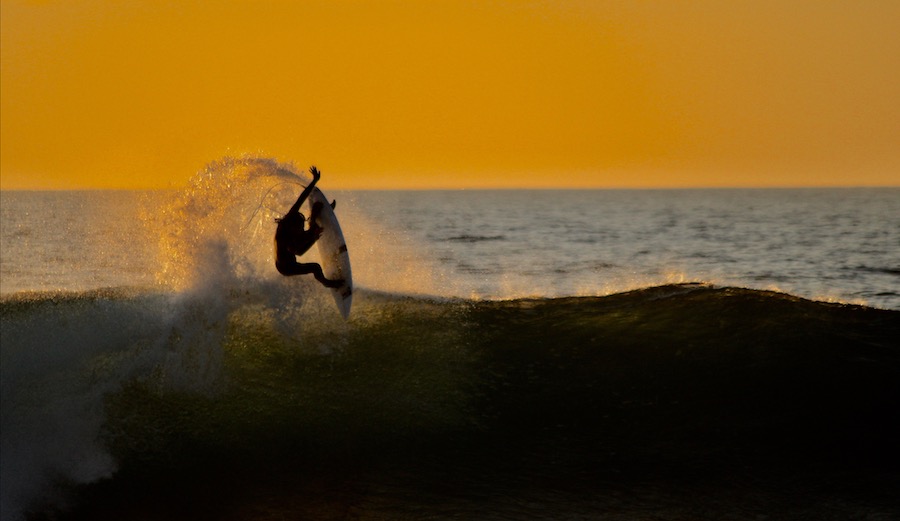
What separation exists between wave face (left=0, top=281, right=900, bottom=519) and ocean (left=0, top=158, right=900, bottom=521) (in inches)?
1.1

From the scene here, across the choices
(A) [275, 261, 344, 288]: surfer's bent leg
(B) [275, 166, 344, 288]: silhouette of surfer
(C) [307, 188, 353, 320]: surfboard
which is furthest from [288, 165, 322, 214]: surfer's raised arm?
(C) [307, 188, 353, 320]: surfboard

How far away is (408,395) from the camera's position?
956 centimetres

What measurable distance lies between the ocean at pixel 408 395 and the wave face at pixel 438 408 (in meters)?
0.03

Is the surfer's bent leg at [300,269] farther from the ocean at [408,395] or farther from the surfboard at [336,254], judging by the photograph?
the ocean at [408,395]

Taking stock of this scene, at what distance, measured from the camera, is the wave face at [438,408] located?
7.95m

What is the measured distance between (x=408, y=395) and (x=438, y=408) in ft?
1.31

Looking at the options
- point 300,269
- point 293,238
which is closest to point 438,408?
point 300,269

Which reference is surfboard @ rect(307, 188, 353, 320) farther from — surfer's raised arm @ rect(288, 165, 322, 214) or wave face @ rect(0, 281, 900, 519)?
surfer's raised arm @ rect(288, 165, 322, 214)

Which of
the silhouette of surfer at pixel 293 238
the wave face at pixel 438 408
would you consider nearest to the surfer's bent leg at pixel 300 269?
the silhouette of surfer at pixel 293 238

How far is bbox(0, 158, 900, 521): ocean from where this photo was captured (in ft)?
26.2

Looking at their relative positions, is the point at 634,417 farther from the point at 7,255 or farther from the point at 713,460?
the point at 7,255

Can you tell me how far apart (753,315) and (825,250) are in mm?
23157

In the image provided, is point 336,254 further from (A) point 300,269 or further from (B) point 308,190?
(B) point 308,190

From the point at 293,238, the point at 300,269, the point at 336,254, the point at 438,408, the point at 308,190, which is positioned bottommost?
the point at 438,408
